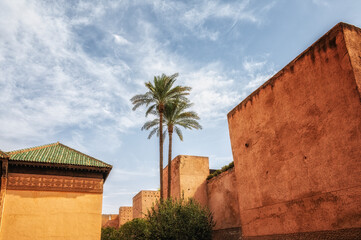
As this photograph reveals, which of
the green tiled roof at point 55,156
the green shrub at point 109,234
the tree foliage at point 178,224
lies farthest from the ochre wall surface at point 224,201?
the green shrub at point 109,234

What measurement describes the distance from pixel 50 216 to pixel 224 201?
401 inches

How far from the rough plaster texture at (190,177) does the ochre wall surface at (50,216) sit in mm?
8560

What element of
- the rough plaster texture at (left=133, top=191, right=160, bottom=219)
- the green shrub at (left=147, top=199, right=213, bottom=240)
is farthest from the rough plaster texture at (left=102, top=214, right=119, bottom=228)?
the green shrub at (left=147, top=199, right=213, bottom=240)

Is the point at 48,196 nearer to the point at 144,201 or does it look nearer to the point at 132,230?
the point at 132,230

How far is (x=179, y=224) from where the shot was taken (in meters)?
13.6

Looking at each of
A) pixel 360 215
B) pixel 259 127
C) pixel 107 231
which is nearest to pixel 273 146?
pixel 259 127

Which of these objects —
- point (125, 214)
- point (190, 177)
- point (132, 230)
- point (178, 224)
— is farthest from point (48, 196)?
point (125, 214)

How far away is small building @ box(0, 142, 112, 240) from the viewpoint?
36.6 ft

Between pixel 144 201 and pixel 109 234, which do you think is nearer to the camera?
pixel 109 234

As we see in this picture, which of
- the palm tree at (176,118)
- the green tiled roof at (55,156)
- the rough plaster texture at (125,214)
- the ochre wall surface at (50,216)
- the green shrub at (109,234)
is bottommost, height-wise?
the green shrub at (109,234)

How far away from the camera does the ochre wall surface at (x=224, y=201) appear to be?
16.1m

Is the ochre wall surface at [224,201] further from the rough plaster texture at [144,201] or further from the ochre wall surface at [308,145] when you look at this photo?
the rough plaster texture at [144,201]

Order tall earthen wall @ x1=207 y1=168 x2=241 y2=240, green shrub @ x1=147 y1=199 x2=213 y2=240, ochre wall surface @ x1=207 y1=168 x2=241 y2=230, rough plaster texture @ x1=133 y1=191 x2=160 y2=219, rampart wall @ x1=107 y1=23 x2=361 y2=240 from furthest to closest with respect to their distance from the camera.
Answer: rough plaster texture @ x1=133 y1=191 x2=160 y2=219 < ochre wall surface @ x1=207 y1=168 x2=241 y2=230 < tall earthen wall @ x1=207 y1=168 x2=241 y2=240 < green shrub @ x1=147 y1=199 x2=213 y2=240 < rampart wall @ x1=107 y1=23 x2=361 y2=240

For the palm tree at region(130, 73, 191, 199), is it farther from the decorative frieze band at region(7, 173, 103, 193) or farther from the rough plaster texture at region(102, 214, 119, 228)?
the rough plaster texture at region(102, 214, 119, 228)
